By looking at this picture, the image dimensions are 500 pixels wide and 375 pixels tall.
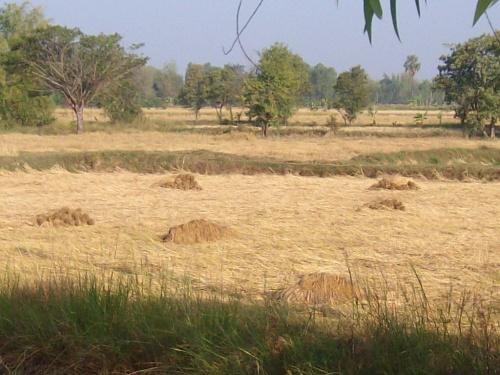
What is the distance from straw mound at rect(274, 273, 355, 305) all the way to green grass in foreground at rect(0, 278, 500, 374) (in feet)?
6.02

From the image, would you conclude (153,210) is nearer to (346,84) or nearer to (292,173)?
(292,173)

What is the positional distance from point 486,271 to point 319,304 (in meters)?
3.33

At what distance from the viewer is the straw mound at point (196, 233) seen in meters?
10.9

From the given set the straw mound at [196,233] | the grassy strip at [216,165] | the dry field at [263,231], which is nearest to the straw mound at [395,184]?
the dry field at [263,231]

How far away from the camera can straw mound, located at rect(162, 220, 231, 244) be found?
35.6ft

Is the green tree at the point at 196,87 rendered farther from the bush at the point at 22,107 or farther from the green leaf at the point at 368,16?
the green leaf at the point at 368,16

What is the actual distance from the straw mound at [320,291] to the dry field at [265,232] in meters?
0.35

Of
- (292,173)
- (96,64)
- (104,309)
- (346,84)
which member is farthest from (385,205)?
(346,84)

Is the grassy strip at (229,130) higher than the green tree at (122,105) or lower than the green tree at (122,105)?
lower

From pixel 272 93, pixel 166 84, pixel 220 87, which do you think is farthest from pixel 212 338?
pixel 166 84

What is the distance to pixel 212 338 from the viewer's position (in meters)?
4.06

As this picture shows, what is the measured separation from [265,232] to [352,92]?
51088 millimetres

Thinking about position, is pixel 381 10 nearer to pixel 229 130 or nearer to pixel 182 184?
pixel 182 184

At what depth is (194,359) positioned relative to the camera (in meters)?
3.80
